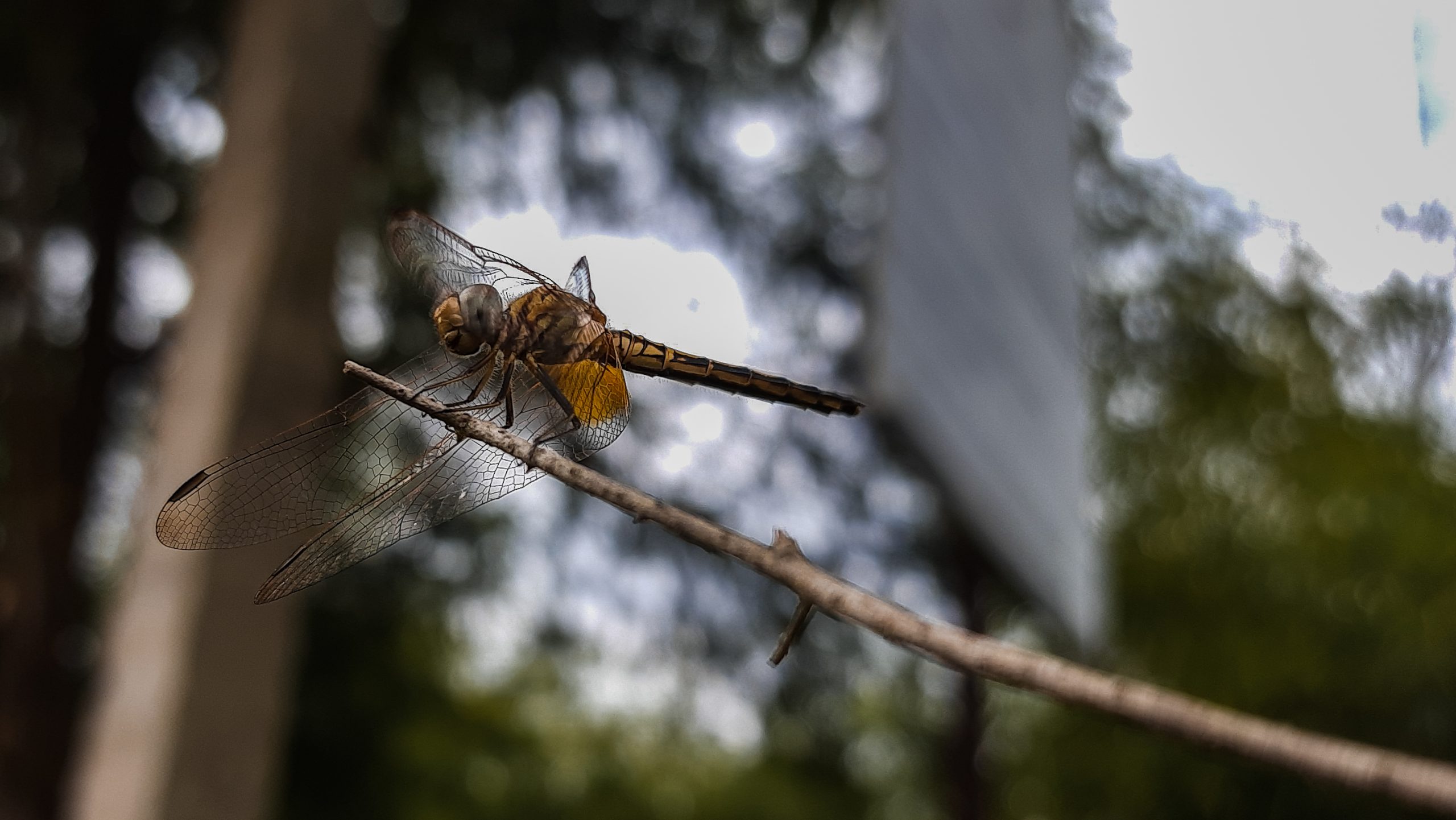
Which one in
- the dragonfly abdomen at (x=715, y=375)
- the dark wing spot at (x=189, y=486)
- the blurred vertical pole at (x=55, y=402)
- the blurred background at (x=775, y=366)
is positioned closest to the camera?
the dark wing spot at (x=189, y=486)

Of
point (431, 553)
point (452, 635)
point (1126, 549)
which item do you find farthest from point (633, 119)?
point (1126, 549)

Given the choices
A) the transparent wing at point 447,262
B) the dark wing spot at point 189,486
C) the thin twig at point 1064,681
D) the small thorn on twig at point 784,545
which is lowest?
the dark wing spot at point 189,486

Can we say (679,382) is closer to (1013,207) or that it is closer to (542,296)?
(542,296)

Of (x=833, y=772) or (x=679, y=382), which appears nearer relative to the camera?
(x=679, y=382)

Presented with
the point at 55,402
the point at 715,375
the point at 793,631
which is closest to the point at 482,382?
the point at 715,375

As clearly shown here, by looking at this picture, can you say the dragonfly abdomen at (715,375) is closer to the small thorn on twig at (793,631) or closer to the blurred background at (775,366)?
the blurred background at (775,366)

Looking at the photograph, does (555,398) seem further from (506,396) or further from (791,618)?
(791,618)

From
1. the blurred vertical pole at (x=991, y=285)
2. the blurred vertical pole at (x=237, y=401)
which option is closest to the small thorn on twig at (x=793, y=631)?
the blurred vertical pole at (x=991, y=285)
